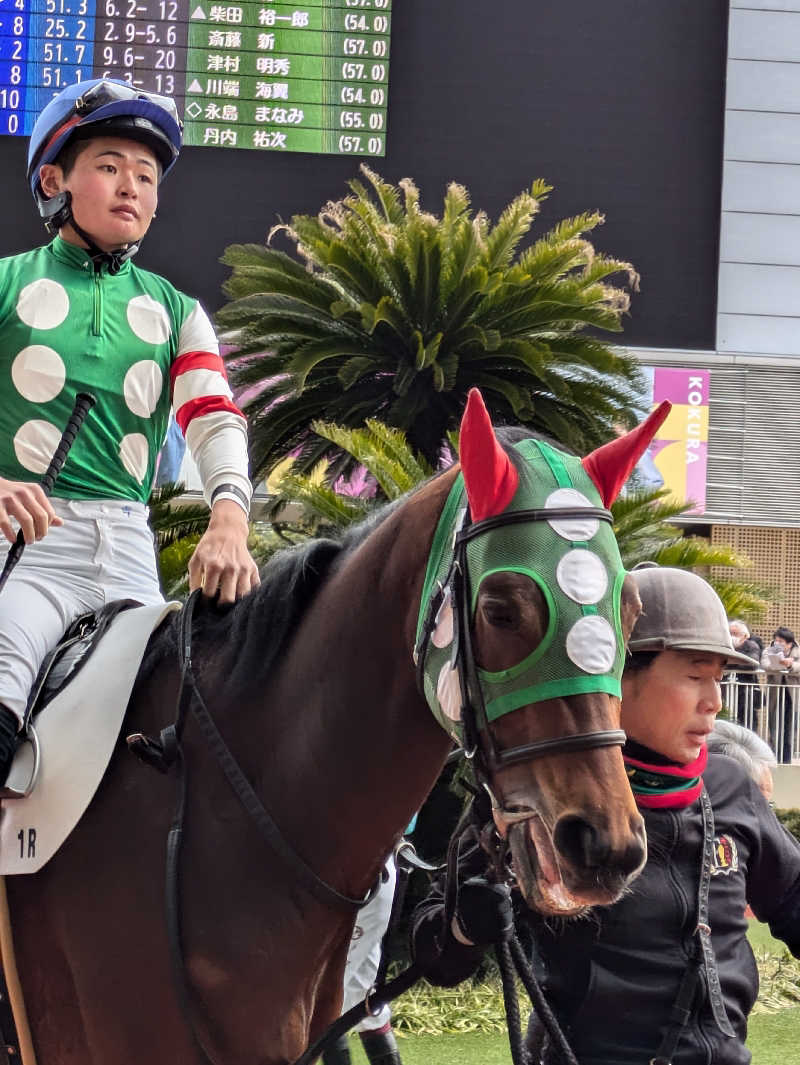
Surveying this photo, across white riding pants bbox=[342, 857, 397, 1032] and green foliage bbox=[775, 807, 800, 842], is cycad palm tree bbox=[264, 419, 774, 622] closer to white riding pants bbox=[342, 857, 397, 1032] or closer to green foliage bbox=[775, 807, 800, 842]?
green foliage bbox=[775, 807, 800, 842]

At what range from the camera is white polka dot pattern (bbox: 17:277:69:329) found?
254 centimetres

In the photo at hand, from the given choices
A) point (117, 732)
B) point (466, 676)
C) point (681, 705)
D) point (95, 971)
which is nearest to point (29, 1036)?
point (95, 971)

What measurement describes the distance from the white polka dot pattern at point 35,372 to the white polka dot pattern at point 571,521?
1047 mm

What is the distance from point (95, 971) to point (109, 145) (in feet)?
4.96

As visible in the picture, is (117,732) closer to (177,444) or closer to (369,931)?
(177,444)

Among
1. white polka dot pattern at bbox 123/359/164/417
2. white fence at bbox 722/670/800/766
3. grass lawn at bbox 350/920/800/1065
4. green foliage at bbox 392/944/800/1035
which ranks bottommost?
green foliage at bbox 392/944/800/1035

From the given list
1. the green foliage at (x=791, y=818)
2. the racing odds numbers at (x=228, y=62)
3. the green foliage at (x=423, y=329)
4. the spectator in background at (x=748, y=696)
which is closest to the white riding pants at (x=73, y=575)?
the green foliage at (x=423, y=329)

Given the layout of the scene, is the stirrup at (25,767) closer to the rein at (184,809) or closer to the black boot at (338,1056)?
the rein at (184,809)

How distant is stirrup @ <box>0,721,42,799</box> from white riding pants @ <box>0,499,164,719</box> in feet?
0.28

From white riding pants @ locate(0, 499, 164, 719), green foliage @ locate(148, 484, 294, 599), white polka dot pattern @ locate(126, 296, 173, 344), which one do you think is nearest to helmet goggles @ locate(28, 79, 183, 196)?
white polka dot pattern @ locate(126, 296, 173, 344)

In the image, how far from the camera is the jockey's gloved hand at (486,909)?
2.26 meters

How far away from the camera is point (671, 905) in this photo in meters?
2.60

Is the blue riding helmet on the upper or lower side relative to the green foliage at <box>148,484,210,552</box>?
upper

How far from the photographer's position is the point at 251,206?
1655 centimetres
